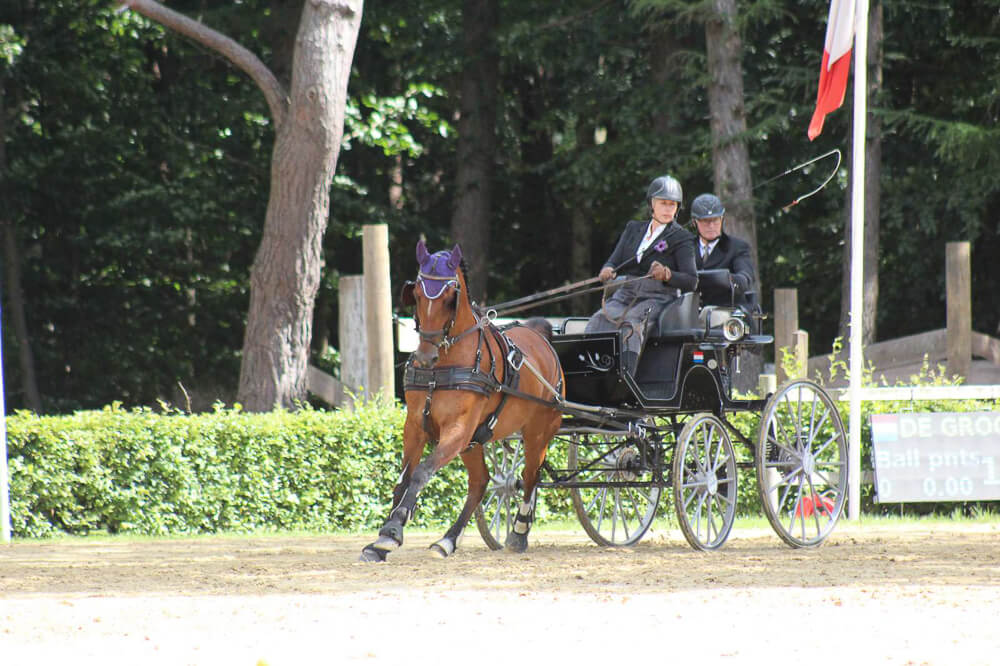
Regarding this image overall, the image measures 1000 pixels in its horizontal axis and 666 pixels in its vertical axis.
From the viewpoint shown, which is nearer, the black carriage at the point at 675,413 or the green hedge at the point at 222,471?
the black carriage at the point at 675,413

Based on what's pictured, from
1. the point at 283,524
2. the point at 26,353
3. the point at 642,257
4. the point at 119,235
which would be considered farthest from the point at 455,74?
the point at 642,257

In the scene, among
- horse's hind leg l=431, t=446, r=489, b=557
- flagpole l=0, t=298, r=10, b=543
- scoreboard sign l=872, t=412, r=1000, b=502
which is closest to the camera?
horse's hind leg l=431, t=446, r=489, b=557

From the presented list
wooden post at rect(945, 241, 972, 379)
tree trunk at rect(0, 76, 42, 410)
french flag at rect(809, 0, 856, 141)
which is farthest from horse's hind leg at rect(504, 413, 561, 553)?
tree trunk at rect(0, 76, 42, 410)

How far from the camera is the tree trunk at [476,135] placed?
78.4 ft

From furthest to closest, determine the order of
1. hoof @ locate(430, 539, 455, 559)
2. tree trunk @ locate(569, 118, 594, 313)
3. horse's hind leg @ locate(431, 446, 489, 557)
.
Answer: tree trunk @ locate(569, 118, 594, 313)
horse's hind leg @ locate(431, 446, 489, 557)
hoof @ locate(430, 539, 455, 559)

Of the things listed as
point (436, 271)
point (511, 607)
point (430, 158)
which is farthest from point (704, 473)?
point (430, 158)

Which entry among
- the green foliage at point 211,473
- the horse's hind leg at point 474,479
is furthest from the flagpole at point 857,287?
the horse's hind leg at point 474,479

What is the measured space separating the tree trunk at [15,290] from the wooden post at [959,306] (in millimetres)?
14464

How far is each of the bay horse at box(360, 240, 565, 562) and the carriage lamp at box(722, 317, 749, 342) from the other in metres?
1.43

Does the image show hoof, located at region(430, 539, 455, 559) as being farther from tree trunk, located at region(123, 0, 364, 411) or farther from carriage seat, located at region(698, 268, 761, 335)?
tree trunk, located at region(123, 0, 364, 411)

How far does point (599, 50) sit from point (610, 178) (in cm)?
203

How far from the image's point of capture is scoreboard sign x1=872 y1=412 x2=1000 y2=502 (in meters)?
14.0

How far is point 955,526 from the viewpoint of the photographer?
1321 centimetres

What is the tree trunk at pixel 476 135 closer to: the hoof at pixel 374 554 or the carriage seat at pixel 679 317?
the carriage seat at pixel 679 317
